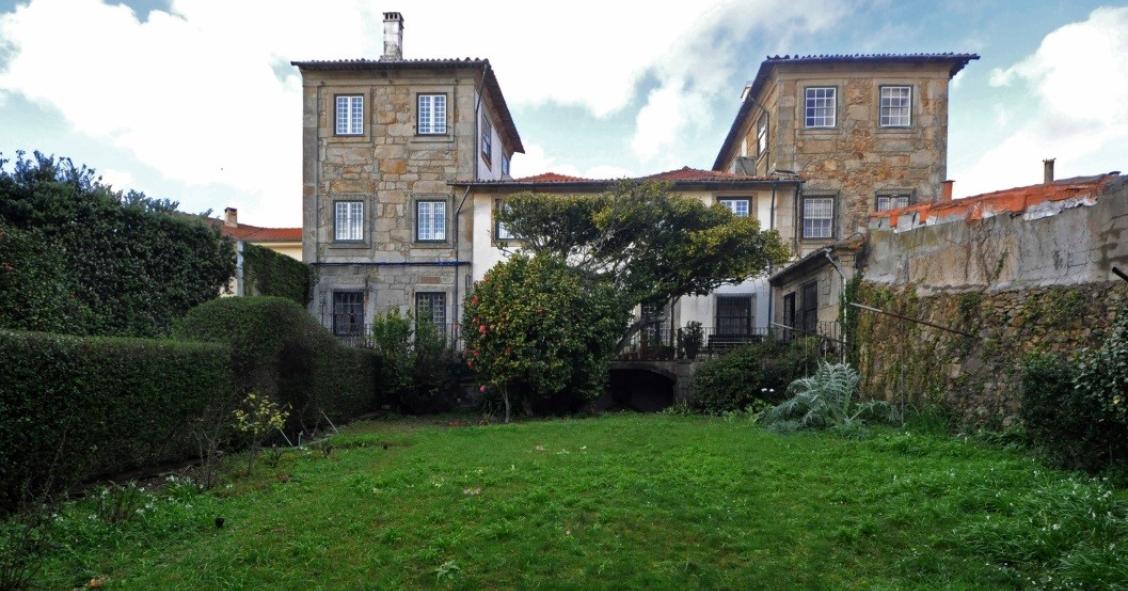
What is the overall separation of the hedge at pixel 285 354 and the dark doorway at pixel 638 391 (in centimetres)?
653

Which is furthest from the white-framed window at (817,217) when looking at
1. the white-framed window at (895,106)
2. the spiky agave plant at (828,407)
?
the spiky agave plant at (828,407)

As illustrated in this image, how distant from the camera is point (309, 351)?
32.9 feet

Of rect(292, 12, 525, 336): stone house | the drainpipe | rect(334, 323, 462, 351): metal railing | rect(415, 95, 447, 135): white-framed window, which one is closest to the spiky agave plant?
the drainpipe

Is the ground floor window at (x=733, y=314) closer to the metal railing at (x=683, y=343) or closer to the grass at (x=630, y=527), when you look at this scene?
the metal railing at (x=683, y=343)

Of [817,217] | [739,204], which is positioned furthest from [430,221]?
[817,217]

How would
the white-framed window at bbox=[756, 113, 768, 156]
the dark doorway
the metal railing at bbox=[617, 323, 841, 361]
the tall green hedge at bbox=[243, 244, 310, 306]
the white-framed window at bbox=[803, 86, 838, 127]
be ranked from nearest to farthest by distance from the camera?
the tall green hedge at bbox=[243, 244, 310, 306], the metal railing at bbox=[617, 323, 841, 361], the dark doorway, the white-framed window at bbox=[803, 86, 838, 127], the white-framed window at bbox=[756, 113, 768, 156]

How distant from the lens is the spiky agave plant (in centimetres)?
864

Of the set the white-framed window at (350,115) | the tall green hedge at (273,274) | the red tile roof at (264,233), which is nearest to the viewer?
the tall green hedge at (273,274)

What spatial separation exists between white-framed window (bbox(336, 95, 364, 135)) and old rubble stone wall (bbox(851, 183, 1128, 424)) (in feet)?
48.1

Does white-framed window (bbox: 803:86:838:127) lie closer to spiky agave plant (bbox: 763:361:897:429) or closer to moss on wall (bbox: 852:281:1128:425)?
moss on wall (bbox: 852:281:1128:425)

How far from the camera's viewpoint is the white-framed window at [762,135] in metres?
19.0

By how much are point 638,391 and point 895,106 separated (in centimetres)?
1098

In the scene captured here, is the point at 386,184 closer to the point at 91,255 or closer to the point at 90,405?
the point at 91,255

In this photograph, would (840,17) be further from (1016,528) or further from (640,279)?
(1016,528)
